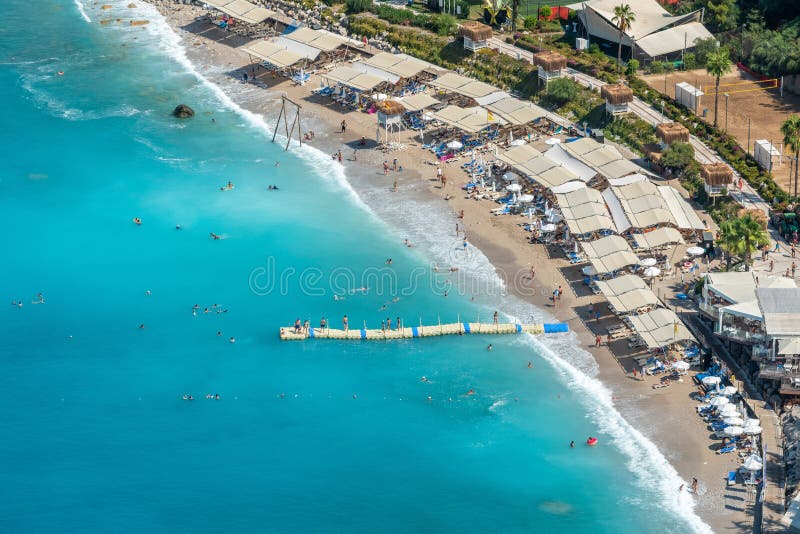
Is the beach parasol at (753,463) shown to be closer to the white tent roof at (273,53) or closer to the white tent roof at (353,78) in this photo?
the white tent roof at (353,78)

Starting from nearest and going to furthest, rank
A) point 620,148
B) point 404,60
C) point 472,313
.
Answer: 1. point 472,313
2. point 620,148
3. point 404,60

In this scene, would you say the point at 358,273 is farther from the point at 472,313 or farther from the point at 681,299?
the point at 681,299

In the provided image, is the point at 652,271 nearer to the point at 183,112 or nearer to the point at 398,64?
the point at 398,64

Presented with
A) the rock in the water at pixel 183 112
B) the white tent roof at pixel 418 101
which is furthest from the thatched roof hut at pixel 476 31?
the rock in the water at pixel 183 112

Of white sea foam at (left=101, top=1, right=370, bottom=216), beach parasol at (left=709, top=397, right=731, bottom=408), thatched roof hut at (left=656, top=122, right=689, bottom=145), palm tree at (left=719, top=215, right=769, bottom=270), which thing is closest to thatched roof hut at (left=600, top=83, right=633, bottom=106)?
thatched roof hut at (left=656, top=122, right=689, bottom=145)

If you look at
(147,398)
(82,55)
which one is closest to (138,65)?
(82,55)

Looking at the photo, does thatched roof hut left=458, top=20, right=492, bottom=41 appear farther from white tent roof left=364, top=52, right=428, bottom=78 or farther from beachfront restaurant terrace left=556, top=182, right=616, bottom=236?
A: beachfront restaurant terrace left=556, top=182, right=616, bottom=236

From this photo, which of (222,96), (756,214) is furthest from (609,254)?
(222,96)
